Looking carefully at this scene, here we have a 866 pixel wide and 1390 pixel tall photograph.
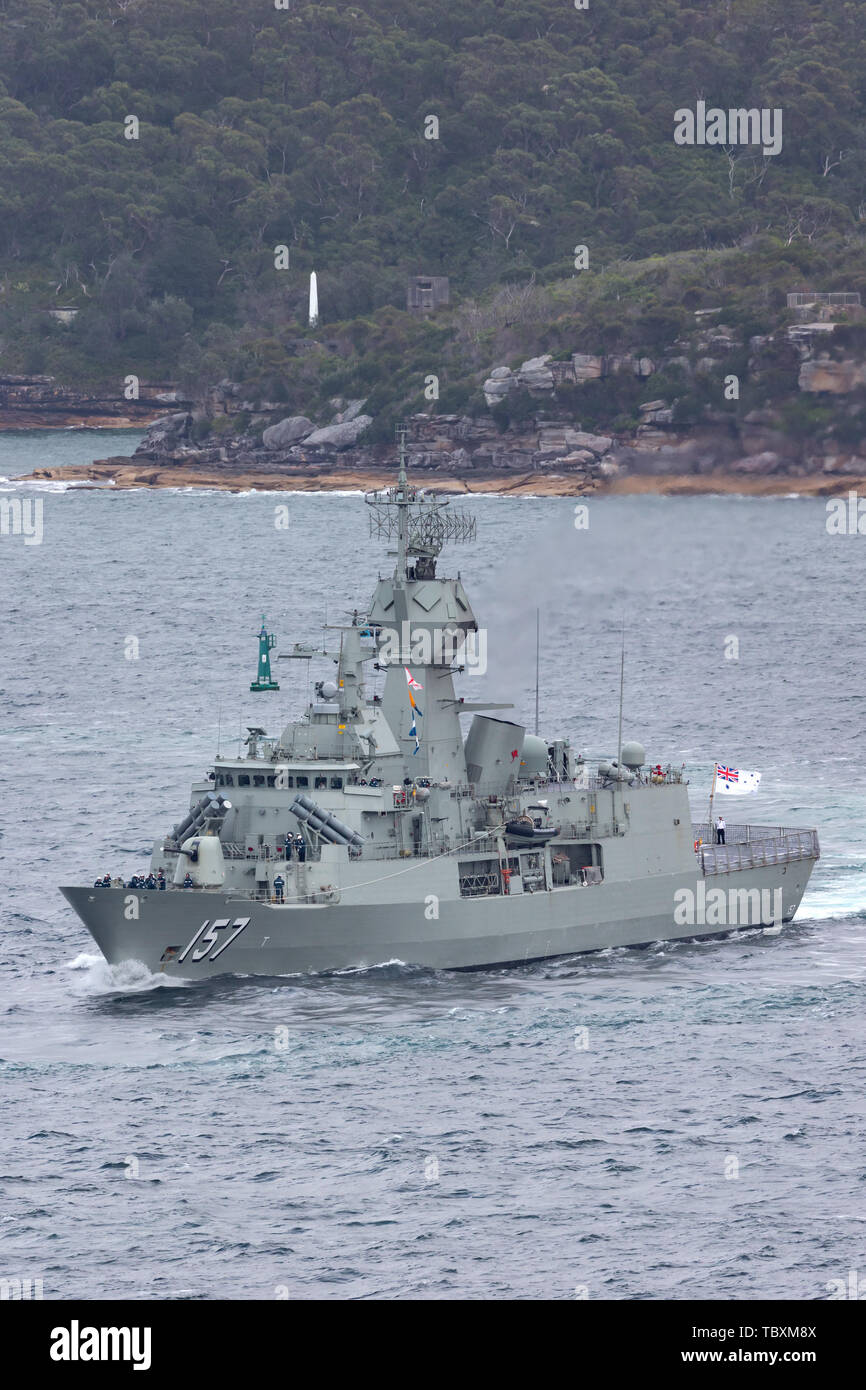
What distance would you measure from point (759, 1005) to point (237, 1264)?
1906 cm

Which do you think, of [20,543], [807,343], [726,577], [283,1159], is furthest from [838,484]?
[283,1159]

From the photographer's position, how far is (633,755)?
63906 mm

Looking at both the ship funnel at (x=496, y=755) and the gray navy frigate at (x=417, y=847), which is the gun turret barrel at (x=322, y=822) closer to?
the gray navy frigate at (x=417, y=847)

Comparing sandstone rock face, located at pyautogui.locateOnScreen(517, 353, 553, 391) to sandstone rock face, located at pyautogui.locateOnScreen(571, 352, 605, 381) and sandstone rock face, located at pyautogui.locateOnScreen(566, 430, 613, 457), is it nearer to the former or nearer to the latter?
sandstone rock face, located at pyautogui.locateOnScreen(571, 352, 605, 381)

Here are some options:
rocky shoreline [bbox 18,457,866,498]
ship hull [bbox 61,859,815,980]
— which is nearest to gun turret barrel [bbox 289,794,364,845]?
ship hull [bbox 61,859,815,980]

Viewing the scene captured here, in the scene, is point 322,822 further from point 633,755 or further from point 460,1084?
point 633,755

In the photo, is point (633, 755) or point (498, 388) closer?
point (633, 755)

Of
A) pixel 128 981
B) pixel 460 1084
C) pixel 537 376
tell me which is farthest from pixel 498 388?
Result: pixel 460 1084

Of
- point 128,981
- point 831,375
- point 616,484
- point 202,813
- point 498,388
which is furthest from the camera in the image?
point 498,388

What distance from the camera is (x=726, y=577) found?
147 m

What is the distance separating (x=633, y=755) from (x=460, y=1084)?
16987mm

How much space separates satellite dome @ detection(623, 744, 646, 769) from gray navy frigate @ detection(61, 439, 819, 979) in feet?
0.22

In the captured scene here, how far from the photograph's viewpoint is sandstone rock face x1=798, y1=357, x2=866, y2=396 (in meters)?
147
